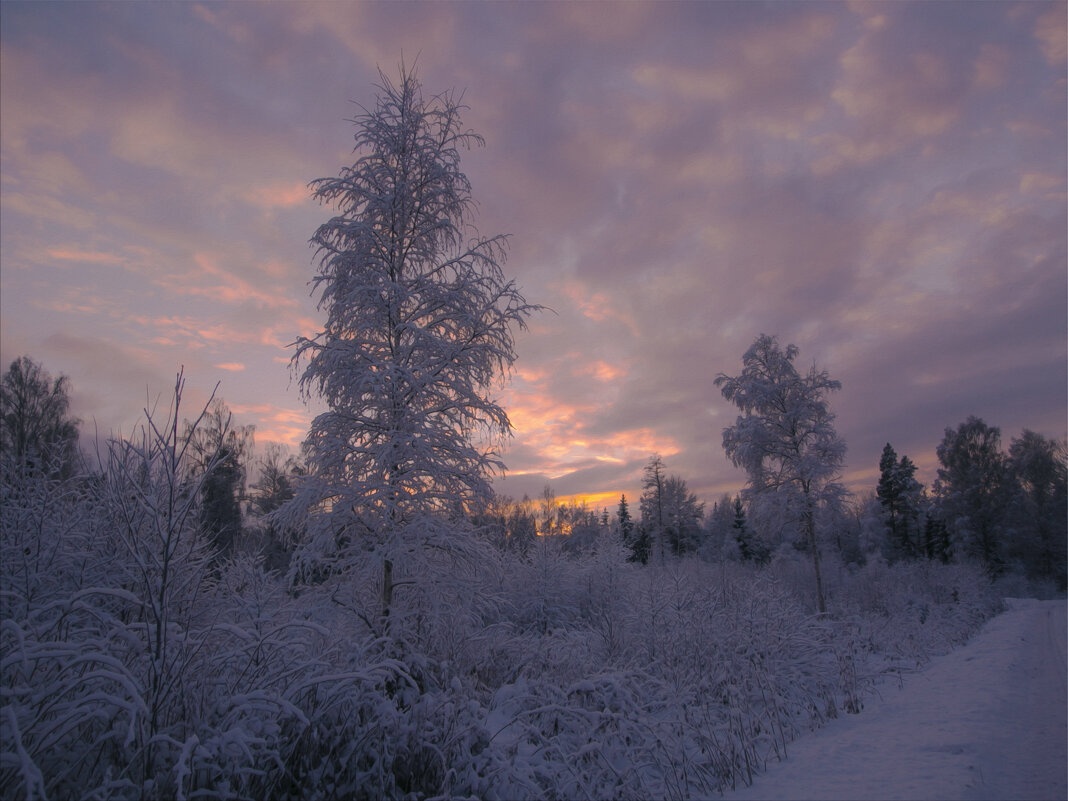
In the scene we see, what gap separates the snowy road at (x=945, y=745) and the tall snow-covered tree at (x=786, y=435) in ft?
23.0

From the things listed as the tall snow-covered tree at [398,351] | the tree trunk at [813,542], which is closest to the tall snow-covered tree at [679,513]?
the tree trunk at [813,542]

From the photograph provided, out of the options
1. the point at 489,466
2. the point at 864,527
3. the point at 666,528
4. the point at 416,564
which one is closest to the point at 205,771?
the point at 416,564

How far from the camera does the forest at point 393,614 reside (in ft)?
10.2

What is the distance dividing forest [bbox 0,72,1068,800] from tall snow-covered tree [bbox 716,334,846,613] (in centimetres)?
9

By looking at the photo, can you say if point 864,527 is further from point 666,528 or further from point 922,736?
point 922,736

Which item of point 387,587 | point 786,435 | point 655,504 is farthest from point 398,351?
point 655,504

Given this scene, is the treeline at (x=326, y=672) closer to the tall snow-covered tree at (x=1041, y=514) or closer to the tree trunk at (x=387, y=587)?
the tree trunk at (x=387, y=587)

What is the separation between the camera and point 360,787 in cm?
351

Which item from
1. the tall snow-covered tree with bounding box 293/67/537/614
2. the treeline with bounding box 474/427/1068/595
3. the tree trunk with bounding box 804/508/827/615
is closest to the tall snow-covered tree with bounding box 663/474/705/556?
the treeline with bounding box 474/427/1068/595

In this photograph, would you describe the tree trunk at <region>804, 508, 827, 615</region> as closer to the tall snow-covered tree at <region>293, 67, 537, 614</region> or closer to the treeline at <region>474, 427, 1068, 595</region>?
the treeline at <region>474, 427, 1068, 595</region>

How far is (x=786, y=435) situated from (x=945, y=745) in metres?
12.6

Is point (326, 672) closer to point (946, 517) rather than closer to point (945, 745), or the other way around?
point (945, 745)

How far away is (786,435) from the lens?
54.7 feet

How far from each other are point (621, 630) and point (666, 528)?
3609cm
